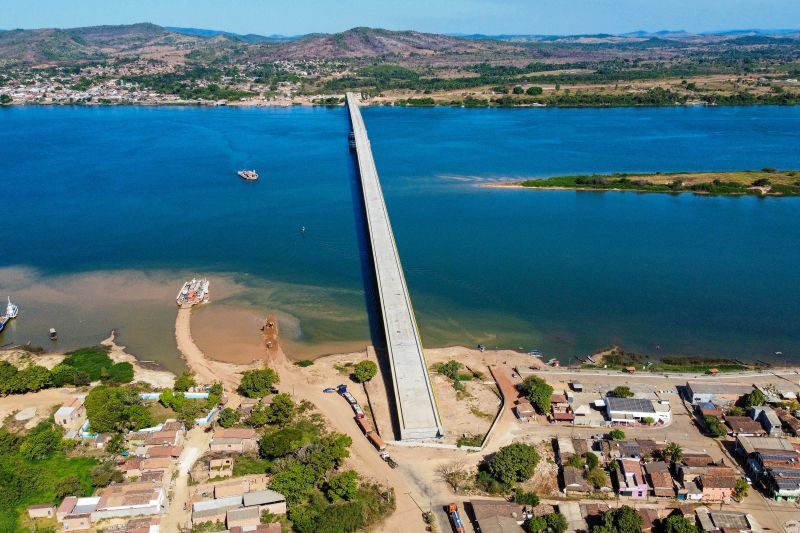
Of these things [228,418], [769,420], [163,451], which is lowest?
[163,451]

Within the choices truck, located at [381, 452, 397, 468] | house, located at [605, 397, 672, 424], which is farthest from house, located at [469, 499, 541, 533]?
house, located at [605, 397, 672, 424]

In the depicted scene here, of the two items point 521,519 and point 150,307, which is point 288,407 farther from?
point 150,307

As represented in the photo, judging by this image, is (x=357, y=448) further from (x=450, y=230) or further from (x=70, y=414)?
(x=450, y=230)

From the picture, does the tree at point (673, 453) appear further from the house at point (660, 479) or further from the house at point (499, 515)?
the house at point (499, 515)

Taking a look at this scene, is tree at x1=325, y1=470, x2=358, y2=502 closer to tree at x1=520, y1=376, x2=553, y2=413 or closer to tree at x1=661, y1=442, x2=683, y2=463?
tree at x1=520, y1=376, x2=553, y2=413

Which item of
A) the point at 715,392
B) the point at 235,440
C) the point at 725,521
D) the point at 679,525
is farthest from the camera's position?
the point at 715,392

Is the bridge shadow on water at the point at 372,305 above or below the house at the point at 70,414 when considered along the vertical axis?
above

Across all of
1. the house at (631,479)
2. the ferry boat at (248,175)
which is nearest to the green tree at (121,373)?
the house at (631,479)

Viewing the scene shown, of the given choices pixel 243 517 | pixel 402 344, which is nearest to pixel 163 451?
pixel 243 517
